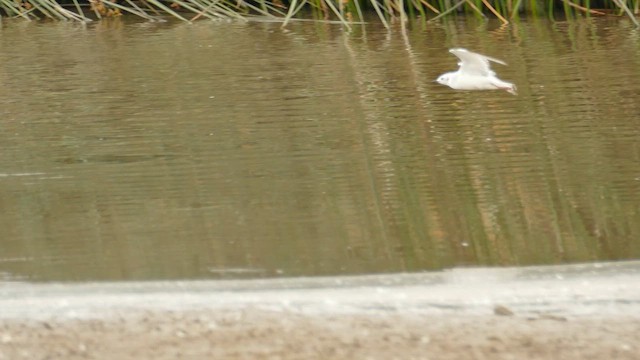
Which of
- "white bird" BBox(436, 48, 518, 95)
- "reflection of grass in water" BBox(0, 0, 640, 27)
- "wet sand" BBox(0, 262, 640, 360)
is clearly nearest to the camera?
"wet sand" BBox(0, 262, 640, 360)

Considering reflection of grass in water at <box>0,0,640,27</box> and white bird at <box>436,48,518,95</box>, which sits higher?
white bird at <box>436,48,518,95</box>

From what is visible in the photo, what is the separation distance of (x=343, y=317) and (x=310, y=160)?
2.40 meters

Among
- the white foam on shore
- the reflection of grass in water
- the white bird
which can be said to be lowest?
the reflection of grass in water

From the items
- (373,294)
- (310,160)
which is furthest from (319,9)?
(373,294)

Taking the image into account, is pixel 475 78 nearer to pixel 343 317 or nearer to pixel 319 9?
pixel 343 317

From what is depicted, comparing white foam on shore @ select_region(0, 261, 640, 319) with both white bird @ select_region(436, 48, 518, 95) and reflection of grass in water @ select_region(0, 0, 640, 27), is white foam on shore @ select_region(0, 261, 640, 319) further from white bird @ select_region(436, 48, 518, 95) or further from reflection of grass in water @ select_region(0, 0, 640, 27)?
reflection of grass in water @ select_region(0, 0, 640, 27)

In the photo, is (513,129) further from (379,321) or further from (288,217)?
(379,321)

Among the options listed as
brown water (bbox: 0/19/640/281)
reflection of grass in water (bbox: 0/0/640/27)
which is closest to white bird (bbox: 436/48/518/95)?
brown water (bbox: 0/19/640/281)

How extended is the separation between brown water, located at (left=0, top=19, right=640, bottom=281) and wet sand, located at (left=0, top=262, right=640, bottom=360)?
206 mm

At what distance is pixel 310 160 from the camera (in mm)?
7191

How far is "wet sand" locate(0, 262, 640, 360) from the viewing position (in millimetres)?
4414

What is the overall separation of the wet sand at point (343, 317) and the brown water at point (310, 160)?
21 centimetres

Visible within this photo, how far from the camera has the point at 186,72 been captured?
995cm

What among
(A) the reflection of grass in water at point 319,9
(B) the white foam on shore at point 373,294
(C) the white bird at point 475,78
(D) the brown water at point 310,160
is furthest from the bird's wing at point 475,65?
(A) the reflection of grass in water at point 319,9
